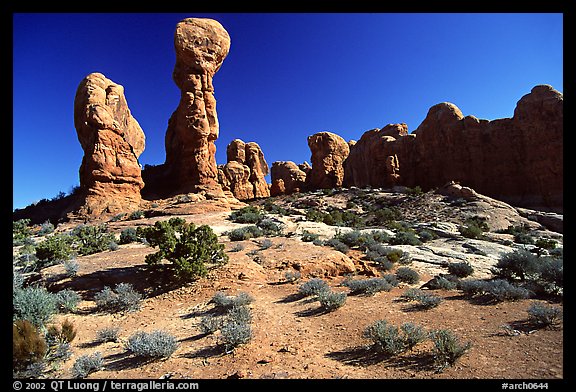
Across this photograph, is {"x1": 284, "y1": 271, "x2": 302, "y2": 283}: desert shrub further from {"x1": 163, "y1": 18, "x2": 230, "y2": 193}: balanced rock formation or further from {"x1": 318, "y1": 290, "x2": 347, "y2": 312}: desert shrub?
{"x1": 163, "y1": 18, "x2": 230, "y2": 193}: balanced rock formation

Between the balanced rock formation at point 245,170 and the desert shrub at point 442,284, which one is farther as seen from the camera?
the balanced rock formation at point 245,170

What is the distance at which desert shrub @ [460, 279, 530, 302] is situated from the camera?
640cm

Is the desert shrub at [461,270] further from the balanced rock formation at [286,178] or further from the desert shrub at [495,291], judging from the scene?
the balanced rock formation at [286,178]

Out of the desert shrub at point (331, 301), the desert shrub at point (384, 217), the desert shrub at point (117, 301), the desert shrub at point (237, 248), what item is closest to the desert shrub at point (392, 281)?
the desert shrub at point (331, 301)

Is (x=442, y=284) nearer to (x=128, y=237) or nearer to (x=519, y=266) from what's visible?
(x=519, y=266)

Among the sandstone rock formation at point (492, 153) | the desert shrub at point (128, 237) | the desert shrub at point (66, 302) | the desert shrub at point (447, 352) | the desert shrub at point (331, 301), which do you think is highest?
the sandstone rock formation at point (492, 153)

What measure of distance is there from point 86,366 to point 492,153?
4715cm

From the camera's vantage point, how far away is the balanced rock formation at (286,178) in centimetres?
5469

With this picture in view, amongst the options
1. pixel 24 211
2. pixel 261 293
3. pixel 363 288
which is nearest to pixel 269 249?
pixel 261 293

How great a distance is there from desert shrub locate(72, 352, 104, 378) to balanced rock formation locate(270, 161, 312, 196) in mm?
49863

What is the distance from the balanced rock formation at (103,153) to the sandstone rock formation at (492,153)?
35.3m

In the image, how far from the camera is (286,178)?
64.9 meters

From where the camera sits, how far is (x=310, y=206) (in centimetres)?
3259
